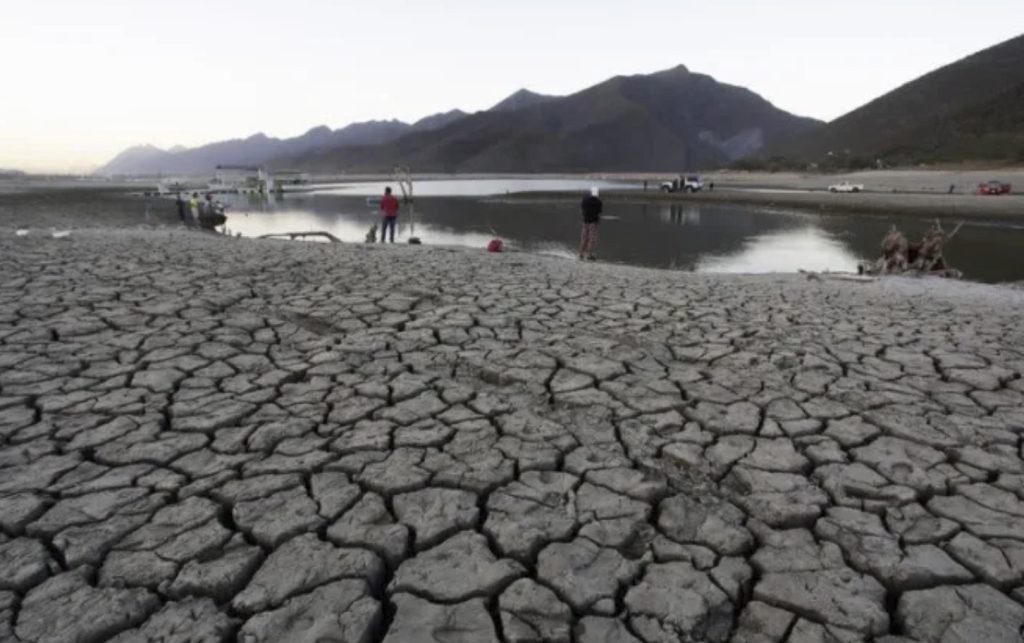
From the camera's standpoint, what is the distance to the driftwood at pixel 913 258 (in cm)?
964

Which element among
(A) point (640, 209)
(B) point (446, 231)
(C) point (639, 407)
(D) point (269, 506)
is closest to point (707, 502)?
(C) point (639, 407)

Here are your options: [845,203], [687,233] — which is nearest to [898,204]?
[845,203]

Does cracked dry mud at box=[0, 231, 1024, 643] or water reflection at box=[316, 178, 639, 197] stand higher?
water reflection at box=[316, 178, 639, 197]

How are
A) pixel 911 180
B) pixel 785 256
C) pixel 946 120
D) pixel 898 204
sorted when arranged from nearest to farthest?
pixel 785 256 → pixel 898 204 → pixel 911 180 → pixel 946 120

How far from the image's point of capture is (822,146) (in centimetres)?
8550

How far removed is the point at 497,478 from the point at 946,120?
259 feet

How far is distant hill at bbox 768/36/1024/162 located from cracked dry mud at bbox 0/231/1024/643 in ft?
182

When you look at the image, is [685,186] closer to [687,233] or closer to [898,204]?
[898,204]

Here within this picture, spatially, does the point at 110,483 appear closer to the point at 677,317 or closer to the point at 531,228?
the point at 677,317

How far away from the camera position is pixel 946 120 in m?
61.8

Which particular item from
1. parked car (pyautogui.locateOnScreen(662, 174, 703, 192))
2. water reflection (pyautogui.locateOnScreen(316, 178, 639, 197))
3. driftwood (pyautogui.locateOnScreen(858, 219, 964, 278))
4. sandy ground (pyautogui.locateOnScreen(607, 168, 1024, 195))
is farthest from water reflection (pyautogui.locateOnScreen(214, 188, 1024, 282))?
water reflection (pyautogui.locateOnScreen(316, 178, 639, 197))

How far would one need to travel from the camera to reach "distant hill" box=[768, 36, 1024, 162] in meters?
52.1

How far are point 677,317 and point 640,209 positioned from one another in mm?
30044

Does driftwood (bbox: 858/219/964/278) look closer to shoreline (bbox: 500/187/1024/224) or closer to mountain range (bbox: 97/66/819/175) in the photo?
shoreline (bbox: 500/187/1024/224)
